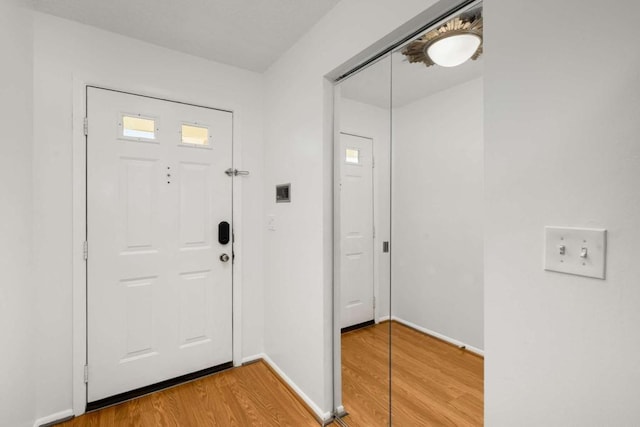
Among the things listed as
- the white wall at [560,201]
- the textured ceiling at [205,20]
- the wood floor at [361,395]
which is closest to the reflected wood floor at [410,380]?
the wood floor at [361,395]

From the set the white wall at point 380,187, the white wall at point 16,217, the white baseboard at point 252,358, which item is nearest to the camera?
the white wall at point 16,217

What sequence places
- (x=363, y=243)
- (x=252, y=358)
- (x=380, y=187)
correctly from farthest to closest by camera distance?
(x=252, y=358)
(x=363, y=243)
(x=380, y=187)

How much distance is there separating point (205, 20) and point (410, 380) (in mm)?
2418

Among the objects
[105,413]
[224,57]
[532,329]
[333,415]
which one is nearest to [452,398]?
[532,329]

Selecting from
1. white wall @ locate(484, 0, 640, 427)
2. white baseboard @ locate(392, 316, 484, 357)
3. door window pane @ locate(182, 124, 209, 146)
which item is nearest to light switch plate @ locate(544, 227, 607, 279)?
white wall @ locate(484, 0, 640, 427)

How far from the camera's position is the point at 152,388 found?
6.82 feet

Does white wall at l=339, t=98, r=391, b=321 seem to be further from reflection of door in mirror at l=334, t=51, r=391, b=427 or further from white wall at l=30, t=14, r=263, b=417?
white wall at l=30, t=14, r=263, b=417

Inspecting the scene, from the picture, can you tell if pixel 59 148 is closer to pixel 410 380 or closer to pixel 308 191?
pixel 308 191

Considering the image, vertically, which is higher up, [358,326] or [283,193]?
[283,193]

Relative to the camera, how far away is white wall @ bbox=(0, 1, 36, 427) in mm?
1382

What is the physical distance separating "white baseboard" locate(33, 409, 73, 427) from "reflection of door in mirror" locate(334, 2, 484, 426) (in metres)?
1.69

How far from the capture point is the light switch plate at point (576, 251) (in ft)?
2.50

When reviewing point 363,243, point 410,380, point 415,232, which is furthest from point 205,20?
point 410,380

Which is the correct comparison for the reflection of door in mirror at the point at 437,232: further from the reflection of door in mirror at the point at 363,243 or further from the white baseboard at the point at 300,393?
the white baseboard at the point at 300,393
